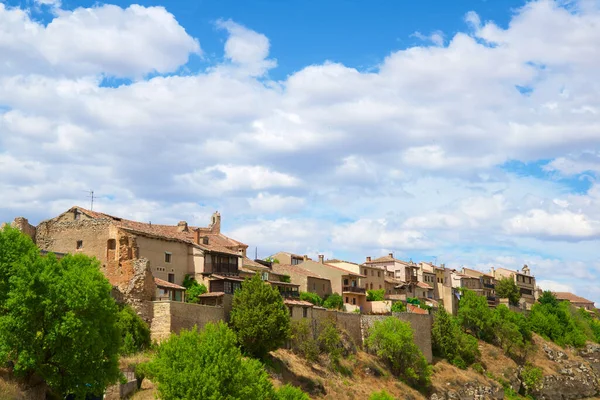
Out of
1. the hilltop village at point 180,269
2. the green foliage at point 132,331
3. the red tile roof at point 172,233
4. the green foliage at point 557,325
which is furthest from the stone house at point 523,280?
the green foliage at point 132,331

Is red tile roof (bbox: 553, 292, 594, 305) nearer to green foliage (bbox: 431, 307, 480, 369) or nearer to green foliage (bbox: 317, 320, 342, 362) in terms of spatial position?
green foliage (bbox: 431, 307, 480, 369)

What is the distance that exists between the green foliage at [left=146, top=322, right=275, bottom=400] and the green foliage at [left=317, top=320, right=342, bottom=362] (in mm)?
22742

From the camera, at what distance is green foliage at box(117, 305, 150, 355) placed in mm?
48781

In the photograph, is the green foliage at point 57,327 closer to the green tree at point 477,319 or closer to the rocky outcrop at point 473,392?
the rocky outcrop at point 473,392

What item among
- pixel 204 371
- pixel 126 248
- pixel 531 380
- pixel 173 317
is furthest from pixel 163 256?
pixel 531 380

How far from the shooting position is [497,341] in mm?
97000

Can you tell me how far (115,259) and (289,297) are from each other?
21776 mm

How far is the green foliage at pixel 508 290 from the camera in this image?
124 metres

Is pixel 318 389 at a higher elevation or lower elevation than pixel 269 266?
lower

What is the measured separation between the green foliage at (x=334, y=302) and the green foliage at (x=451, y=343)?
461 inches

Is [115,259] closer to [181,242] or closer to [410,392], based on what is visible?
[181,242]

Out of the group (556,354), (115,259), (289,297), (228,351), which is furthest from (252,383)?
(556,354)

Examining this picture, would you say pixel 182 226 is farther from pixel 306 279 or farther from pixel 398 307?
pixel 398 307

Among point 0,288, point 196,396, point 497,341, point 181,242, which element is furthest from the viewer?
point 497,341
